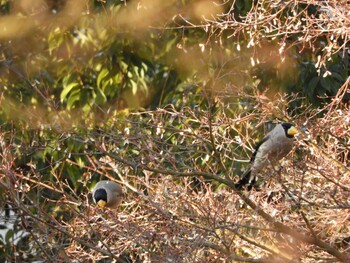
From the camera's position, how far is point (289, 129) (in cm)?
489

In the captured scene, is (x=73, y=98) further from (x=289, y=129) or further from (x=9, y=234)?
(x=289, y=129)

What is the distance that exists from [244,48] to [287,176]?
97.6 inches

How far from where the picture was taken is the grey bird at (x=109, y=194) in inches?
223

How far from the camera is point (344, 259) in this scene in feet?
13.4

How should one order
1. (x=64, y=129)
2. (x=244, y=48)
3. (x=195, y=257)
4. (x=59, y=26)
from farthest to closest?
(x=59, y=26), (x=244, y=48), (x=64, y=129), (x=195, y=257)

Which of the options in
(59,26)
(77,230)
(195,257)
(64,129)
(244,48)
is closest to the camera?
(195,257)

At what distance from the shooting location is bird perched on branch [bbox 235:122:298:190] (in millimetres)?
4812

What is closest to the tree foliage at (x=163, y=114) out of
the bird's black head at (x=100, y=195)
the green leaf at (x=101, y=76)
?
the green leaf at (x=101, y=76)

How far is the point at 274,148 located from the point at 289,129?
0.16m

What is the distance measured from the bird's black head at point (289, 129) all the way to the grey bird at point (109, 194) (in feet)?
4.13

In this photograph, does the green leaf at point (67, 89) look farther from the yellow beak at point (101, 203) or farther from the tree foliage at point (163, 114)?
the yellow beak at point (101, 203)

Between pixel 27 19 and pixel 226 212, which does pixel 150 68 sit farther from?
pixel 226 212

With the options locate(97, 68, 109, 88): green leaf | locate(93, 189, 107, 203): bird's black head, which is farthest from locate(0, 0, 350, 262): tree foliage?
locate(93, 189, 107, 203): bird's black head

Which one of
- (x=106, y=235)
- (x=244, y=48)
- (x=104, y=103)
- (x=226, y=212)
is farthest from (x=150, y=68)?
(x=226, y=212)
